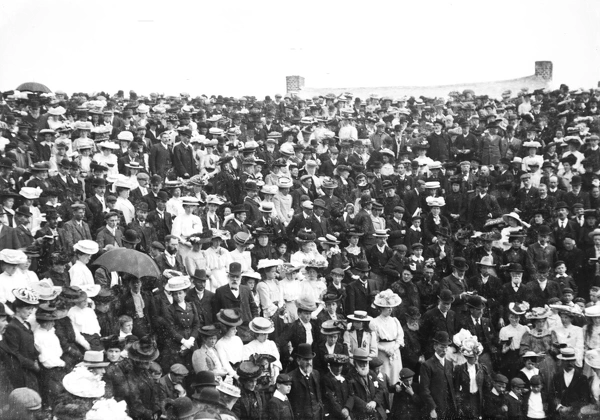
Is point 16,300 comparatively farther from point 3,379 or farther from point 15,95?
point 15,95

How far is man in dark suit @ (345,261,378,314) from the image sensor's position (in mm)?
12922

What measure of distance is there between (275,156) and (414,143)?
4.04m

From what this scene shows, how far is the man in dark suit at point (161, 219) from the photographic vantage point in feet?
45.1

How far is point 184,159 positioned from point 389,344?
24.0 ft

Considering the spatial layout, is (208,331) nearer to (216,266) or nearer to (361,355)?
(361,355)

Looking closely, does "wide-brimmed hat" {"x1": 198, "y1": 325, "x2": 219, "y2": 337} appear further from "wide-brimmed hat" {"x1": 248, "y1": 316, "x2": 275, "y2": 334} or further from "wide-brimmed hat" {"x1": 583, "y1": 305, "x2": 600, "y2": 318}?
"wide-brimmed hat" {"x1": 583, "y1": 305, "x2": 600, "y2": 318}

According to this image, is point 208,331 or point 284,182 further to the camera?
point 284,182

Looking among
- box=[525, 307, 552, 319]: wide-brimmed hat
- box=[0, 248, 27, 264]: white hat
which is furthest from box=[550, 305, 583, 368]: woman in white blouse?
box=[0, 248, 27, 264]: white hat

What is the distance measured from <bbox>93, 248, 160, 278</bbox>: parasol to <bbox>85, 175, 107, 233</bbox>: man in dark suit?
242 cm

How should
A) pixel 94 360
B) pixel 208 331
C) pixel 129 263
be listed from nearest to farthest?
pixel 94 360 → pixel 208 331 → pixel 129 263

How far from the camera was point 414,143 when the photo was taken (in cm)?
2058

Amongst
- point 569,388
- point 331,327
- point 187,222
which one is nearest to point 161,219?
point 187,222

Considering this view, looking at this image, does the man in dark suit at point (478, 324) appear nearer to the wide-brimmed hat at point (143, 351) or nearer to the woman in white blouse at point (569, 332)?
the woman in white blouse at point (569, 332)

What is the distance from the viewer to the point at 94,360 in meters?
8.80
